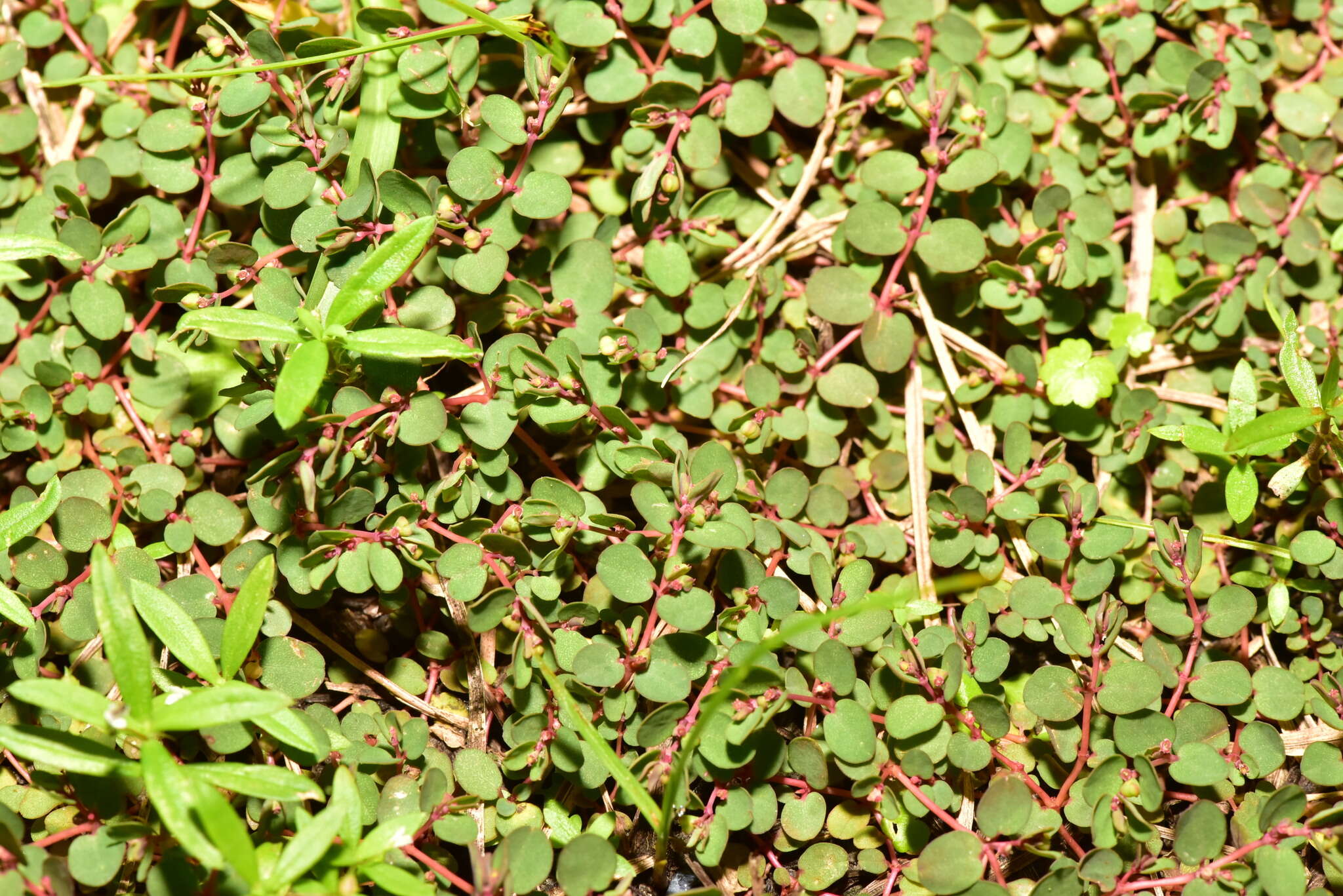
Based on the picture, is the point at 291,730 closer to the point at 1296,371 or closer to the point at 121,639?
the point at 121,639

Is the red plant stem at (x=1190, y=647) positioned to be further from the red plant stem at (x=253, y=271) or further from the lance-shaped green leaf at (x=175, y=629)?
the red plant stem at (x=253, y=271)

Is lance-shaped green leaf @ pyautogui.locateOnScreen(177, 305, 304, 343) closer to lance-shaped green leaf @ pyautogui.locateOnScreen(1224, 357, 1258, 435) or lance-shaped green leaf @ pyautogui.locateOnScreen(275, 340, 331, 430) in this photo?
lance-shaped green leaf @ pyautogui.locateOnScreen(275, 340, 331, 430)

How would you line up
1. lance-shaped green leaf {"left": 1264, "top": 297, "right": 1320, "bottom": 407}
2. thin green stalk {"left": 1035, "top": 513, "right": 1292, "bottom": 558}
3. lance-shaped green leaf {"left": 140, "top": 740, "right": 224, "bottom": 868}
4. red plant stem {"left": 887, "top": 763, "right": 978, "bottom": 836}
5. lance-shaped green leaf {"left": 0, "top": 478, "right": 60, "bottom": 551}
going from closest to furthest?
lance-shaped green leaf {"left": 140, "top": 740, "right": 224, "bottom": 868}
lance-shaped green leaf {"left": 0, "top": 478, "right": 60, "bottom": 551}
red plant stem {"left": 887, "top": 763, "right": 978, "bottom": 836}
lance-shaped green leaf {"left": 1264, "top": 297, "right": 1320, "bottom": 407}
thin green stalk {"left": 1035, "top": 513, "right": 1292, "bottom": 558}

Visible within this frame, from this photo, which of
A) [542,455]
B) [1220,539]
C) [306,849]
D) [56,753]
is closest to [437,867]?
[306,849]

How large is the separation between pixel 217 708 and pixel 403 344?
2.65 feet

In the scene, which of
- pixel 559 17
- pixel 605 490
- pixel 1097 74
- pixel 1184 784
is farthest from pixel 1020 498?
pixel 559 17

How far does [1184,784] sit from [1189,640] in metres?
0.36

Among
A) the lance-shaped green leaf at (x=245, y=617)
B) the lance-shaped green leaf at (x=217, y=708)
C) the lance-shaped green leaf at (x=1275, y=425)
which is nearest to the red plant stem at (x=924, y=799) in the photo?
the lance-shaped green leaf at (x=1275, y=425)

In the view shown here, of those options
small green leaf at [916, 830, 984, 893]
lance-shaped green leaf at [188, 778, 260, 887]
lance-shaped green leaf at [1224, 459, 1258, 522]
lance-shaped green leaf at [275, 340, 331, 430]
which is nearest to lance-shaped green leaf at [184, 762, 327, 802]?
lance-shaped green leaf at [188, 778, 260, 887]

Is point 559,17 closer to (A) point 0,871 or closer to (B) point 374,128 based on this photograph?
(B) point 374,128

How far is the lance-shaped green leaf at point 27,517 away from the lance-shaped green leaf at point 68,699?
1.49 feet

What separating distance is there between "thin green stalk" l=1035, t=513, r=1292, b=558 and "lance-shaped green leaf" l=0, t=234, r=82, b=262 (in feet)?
8.05

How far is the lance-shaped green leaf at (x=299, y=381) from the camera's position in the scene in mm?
1919

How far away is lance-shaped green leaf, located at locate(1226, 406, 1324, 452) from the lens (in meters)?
2.31
